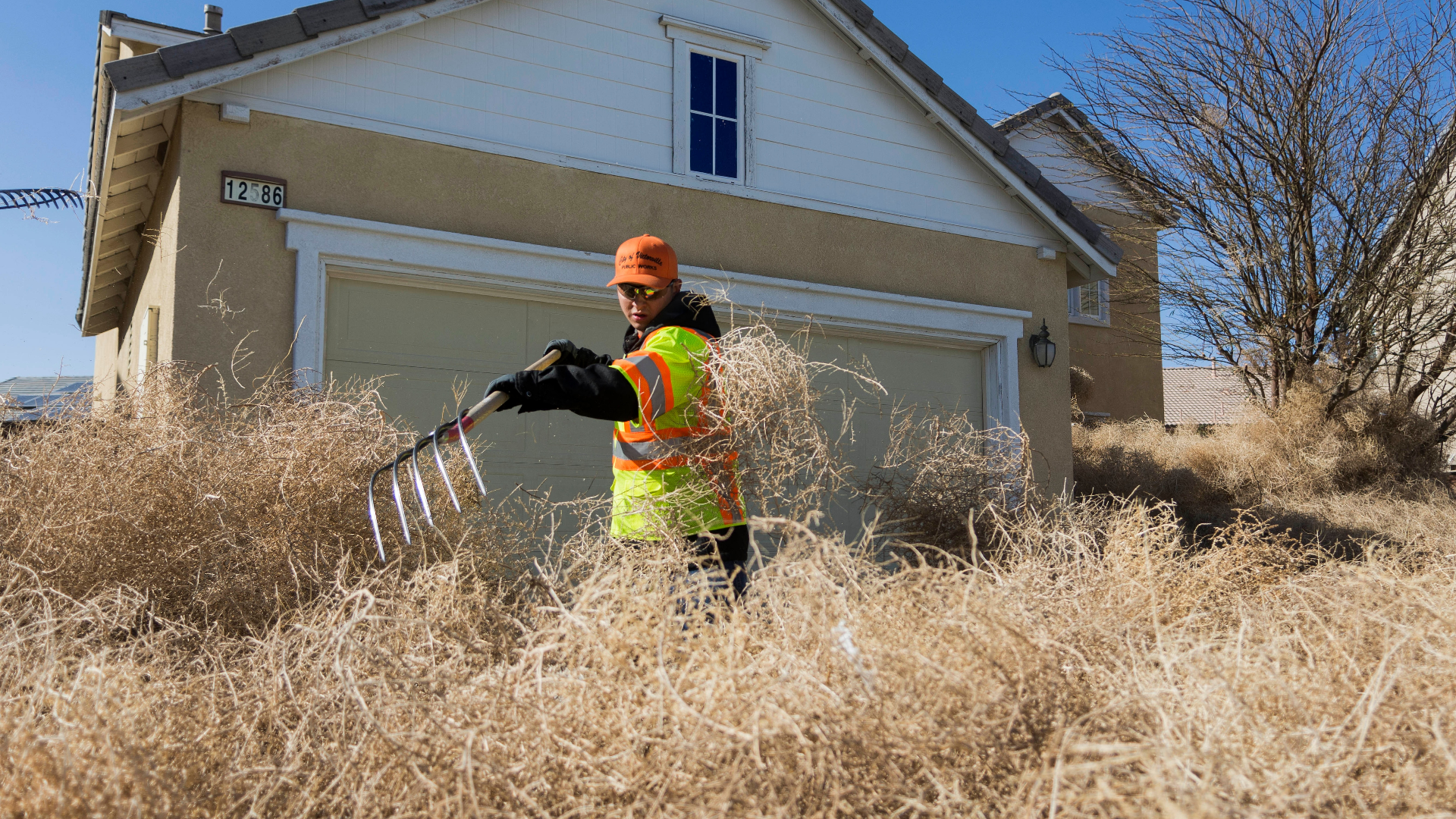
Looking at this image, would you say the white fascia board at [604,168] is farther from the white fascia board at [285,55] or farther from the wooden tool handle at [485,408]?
the wooden tool handle at [485,408]

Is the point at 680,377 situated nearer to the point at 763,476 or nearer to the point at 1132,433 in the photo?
the point at 763,476

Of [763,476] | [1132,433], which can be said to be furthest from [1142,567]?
[1132,433]

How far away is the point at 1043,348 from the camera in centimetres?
845

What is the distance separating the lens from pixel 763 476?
3.46 meters

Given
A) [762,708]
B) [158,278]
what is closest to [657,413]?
[762,708]

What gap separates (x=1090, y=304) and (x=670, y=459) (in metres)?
14.5

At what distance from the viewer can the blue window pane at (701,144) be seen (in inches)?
293

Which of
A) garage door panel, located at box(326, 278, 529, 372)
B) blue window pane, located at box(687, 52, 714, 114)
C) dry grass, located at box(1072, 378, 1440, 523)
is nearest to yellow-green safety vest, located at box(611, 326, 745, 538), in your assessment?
garage door panel, located at box(326, 278, 529, 372)

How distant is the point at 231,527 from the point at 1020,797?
263 cm

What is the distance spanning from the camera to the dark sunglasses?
3.61 m

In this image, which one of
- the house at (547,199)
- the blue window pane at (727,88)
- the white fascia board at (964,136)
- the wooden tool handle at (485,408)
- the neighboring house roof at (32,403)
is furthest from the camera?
the white fascia board at (964,136)

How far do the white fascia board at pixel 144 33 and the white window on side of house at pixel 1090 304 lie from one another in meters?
13.0

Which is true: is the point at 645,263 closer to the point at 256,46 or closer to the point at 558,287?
the point at 558,287

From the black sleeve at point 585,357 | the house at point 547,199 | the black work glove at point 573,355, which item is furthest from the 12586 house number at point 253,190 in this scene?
the black sleeve at point 585,357
